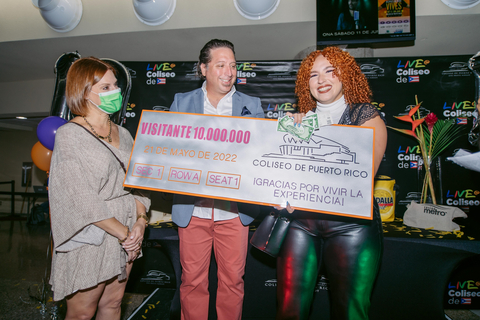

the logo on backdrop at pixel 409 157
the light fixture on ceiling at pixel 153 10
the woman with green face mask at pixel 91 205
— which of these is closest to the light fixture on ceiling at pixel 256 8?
the light fixture on ceiling at pixel 153 10

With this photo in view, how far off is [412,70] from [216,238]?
304cm

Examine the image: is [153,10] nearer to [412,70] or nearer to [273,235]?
[273,235]

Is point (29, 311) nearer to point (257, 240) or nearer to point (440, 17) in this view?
point (257, 240)

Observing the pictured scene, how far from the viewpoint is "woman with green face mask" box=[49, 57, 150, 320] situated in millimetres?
1146

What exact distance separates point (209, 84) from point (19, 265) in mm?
3850

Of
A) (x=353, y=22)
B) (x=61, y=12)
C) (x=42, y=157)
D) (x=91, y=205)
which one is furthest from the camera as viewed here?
(x=61, y=12)

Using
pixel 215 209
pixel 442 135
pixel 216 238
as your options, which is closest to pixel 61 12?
pixel 215 209

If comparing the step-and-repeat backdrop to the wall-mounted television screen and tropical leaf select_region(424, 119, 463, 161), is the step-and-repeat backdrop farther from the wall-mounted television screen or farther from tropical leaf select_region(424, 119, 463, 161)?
the wall-mounted television screen

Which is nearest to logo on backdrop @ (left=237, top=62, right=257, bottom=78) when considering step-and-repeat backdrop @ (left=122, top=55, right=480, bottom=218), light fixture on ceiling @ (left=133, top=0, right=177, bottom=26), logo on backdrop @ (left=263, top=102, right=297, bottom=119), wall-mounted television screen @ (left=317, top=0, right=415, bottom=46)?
step-and-repeat backdrop @ (left=122, top=55, right=480, bottom=218)

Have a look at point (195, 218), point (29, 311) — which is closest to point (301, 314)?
point (195, 218)

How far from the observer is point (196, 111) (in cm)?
157

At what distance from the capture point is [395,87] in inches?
115

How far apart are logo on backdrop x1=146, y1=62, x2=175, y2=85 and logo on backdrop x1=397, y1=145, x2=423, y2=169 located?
120 inches

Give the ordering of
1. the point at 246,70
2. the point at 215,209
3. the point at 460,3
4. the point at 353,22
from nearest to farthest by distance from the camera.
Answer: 1. the point at 215,209
2. the point at 460,3
3. the point at 353,22
4. the point at 246,70
